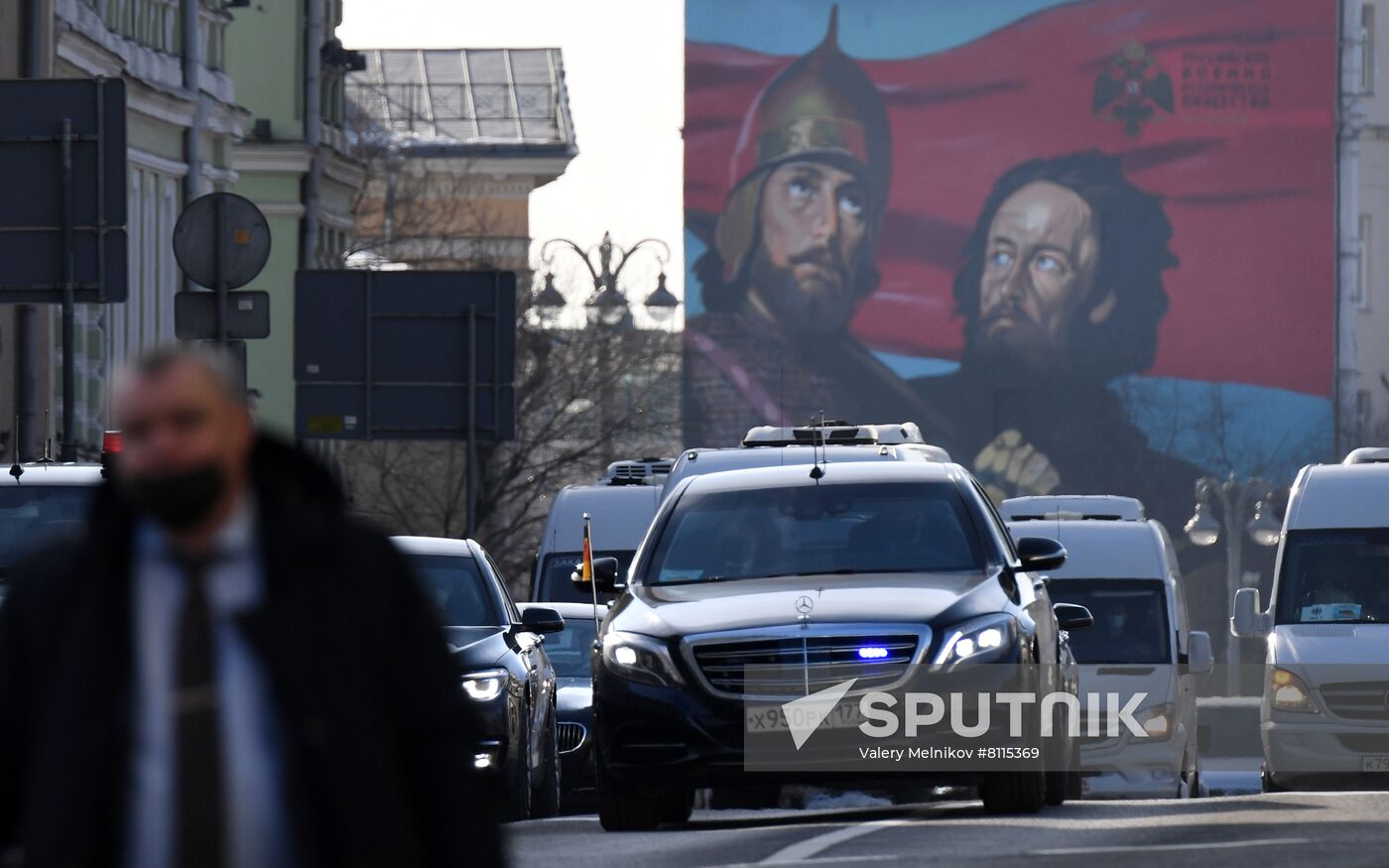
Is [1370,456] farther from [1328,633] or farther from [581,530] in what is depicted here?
[581,530]

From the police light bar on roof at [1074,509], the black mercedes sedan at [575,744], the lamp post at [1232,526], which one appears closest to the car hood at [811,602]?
the black mercedes sedan at [575,744]

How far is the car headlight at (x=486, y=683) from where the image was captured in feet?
47.5

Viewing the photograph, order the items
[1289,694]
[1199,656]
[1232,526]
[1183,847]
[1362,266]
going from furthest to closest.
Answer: [1362,266], [1232,526], [1199,656], [1289,694], [1183,847]

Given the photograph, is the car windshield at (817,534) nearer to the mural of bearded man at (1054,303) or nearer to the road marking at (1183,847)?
the road marking at (1183,847)

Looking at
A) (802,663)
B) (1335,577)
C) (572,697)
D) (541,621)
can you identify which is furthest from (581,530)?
(802,663)

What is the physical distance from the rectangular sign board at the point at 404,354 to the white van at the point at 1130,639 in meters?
4.26

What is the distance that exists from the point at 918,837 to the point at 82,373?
102 ft

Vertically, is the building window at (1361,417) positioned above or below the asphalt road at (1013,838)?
above

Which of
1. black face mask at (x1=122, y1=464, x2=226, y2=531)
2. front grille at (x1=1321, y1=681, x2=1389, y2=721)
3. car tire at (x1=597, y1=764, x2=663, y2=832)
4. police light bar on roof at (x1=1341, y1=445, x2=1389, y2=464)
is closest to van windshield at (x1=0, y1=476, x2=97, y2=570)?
car tire at (x1=597, y1=764, x2=663, y2=832)

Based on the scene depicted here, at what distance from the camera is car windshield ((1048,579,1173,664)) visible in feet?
75.0

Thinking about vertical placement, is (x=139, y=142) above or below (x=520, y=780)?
above

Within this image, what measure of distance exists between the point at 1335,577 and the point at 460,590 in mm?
6755

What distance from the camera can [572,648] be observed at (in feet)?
74.5

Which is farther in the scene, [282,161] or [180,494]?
[282,161]
